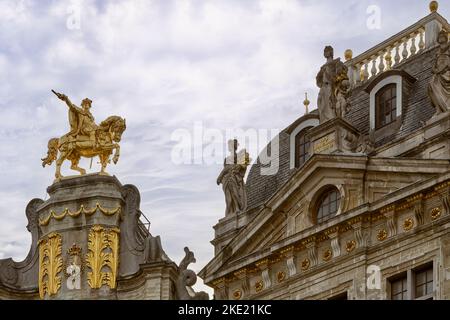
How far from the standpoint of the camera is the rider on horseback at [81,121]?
69000 millimetres

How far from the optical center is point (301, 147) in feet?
238

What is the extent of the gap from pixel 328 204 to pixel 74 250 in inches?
254

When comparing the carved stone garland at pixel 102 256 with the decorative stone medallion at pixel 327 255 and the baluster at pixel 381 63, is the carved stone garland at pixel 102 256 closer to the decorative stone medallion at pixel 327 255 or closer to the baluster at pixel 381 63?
the decorative stone medallion at pixel 327 255

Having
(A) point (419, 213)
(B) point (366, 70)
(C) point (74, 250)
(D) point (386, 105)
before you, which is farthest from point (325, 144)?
(C) point (74, 250)

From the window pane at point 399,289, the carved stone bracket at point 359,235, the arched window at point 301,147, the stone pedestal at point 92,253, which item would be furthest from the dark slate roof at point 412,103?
the stone pedestal at point 92,253

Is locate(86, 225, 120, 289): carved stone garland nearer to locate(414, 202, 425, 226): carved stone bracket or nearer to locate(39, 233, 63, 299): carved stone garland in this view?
locate(39, 233, 63, 299): carved stone garland

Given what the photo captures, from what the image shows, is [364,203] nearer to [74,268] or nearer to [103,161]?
[103,161]

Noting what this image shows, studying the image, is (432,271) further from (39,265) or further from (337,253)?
(39,265)

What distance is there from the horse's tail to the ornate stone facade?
4918mm

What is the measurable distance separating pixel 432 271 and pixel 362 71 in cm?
967

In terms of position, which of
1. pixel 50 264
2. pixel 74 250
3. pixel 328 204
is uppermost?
pixel 328 204

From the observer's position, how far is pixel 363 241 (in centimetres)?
6700
